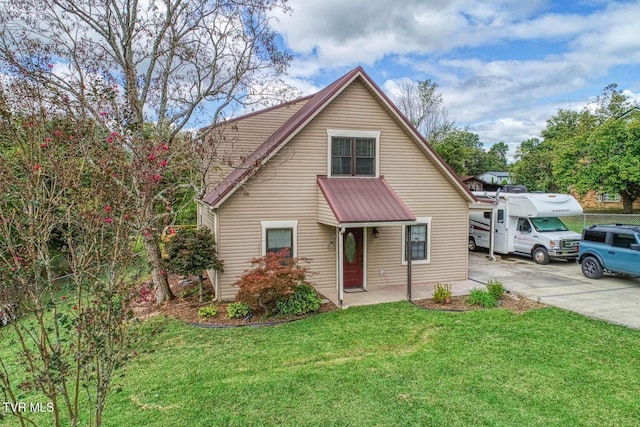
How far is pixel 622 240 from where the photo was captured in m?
11.9

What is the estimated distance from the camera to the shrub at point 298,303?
366 inches

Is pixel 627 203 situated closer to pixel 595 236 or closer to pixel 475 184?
pixel 475 184

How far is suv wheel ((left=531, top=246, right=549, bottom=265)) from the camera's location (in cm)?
1556

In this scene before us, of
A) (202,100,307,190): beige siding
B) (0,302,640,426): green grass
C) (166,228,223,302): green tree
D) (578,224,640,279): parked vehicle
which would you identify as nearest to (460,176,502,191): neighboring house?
(578,224,640,279): parked vehicle

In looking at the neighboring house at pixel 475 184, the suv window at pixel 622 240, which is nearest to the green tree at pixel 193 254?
the suv window at pixel 622 240

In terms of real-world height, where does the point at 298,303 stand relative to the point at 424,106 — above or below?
below

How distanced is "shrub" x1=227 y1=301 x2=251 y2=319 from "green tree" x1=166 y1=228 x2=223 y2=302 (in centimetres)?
132

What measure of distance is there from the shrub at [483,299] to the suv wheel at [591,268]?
5.31 metres

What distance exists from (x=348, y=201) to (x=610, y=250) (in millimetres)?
9054

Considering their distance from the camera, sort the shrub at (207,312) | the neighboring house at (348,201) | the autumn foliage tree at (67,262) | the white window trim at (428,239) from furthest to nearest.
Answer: the white window trim at (428,239) < the neighboring house at (348,201) < the shrub at (207,312) < the autumn foliage tree at (67,262)

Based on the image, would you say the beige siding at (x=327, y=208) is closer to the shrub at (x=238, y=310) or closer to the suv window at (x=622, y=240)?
the shrub at (x=238, y=310)

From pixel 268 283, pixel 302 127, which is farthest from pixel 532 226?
pixel 268 283

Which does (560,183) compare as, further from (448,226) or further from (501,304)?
(501,304)

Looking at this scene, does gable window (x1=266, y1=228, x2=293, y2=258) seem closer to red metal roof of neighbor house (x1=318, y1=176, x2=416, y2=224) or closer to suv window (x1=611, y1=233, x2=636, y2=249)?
red metal roof of neighbor house (x1=318, y1=176, x2=416, y2=224)
